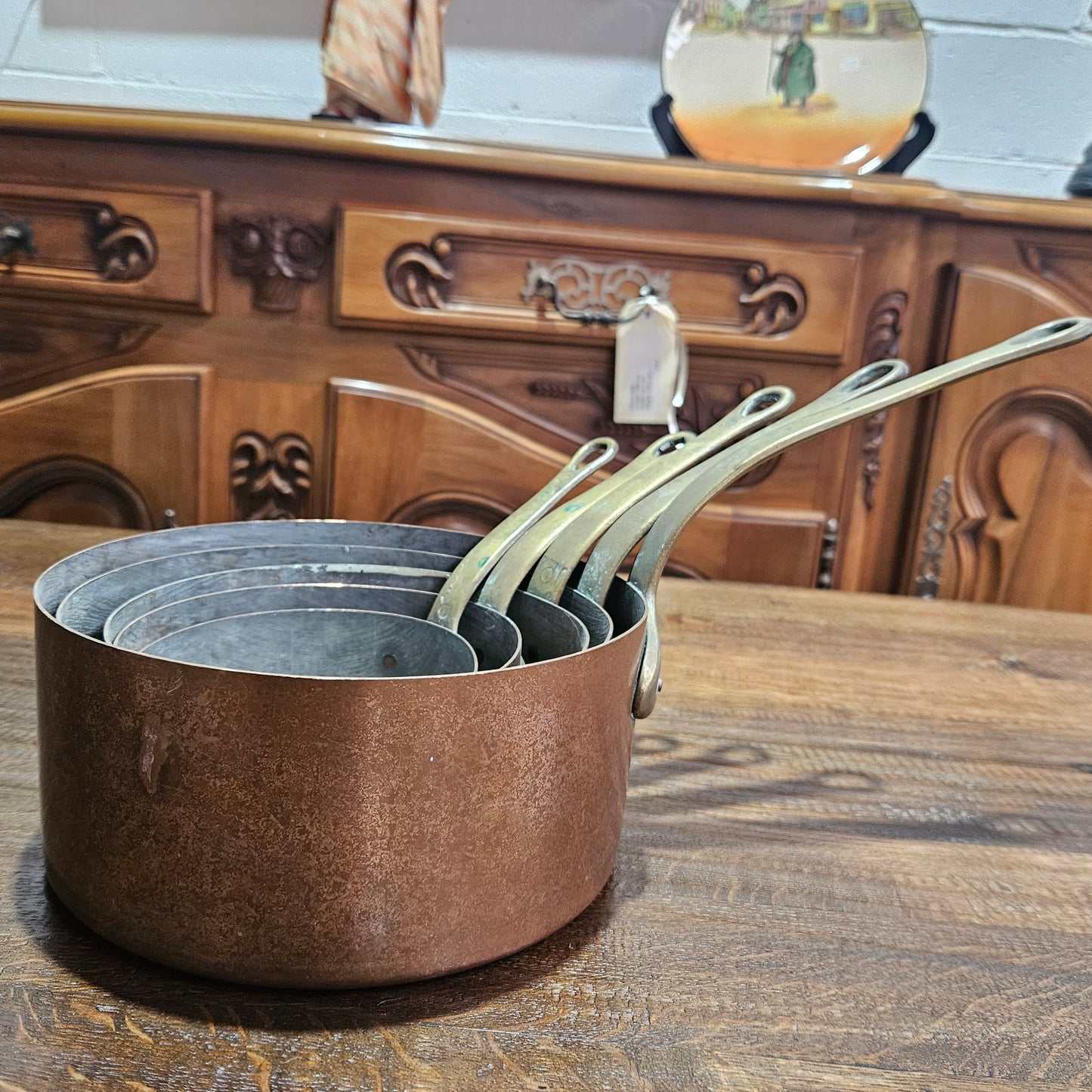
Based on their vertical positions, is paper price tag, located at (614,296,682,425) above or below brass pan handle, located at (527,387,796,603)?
below

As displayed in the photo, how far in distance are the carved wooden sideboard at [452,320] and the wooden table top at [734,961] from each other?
0.56 meters

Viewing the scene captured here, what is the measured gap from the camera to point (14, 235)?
3.20ft

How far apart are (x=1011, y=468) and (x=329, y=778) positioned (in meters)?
1.02

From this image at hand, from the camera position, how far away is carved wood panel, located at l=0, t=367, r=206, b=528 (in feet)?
3.30

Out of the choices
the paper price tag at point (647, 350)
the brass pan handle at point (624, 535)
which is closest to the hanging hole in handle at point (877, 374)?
the brass pan handle at point (624, 535)

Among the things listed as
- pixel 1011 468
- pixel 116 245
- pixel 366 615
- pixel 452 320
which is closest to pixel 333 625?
pixel 366 615

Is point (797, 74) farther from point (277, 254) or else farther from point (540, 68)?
point (277, 254)

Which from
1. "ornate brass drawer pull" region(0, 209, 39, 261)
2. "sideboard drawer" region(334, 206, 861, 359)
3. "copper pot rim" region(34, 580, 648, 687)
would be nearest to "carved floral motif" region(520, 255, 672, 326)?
"sideboard drawer" region(334, 206, 861, 359)

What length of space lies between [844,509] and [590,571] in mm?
784

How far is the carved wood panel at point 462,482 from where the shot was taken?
101cm

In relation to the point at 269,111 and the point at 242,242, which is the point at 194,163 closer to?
the point at 242,242

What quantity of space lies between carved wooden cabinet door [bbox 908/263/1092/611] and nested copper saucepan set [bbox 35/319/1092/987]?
30.3 inches

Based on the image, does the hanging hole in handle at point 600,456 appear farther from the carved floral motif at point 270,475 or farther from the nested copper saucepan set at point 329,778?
the carved floral motif at point 270,475

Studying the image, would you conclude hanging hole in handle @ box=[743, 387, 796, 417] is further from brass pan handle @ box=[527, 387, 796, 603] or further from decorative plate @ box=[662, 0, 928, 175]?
decorative plate @ box=[662, 0, 928, 175]
